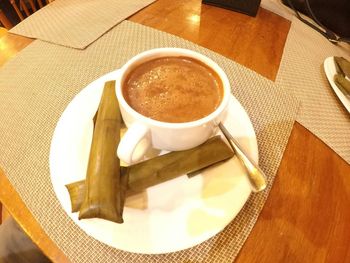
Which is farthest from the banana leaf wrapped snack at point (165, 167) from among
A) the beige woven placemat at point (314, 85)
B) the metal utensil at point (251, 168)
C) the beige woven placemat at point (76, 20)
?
the beige woven placemat at point (76, 20)

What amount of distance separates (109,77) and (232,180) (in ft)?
1.00

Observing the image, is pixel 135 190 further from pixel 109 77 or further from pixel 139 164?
pixel 109 77

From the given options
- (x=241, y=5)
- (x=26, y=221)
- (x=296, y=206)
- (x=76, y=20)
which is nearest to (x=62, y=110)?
(x=26, y=221)

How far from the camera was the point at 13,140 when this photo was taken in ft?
1.62

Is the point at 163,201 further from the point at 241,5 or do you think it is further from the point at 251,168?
the point at 241,5

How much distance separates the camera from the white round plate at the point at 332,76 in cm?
59

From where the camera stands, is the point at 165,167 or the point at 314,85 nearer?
the point at 165,167

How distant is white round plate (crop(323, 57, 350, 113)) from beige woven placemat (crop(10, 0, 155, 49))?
0.51 meters

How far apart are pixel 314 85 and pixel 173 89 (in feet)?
1.25

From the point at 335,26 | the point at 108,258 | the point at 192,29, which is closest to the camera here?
the point at 108,258

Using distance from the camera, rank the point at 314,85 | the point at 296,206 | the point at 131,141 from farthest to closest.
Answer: the point at 314,85 → the point at 296,206 → the point at 131,141

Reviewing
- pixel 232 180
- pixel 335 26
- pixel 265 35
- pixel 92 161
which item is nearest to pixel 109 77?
pixel 92 161

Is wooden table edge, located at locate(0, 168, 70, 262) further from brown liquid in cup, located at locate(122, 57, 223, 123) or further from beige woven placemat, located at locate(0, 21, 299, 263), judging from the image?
brown liquid in cup, located at locate(122, 57, 223, 123)

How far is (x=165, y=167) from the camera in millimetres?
406
